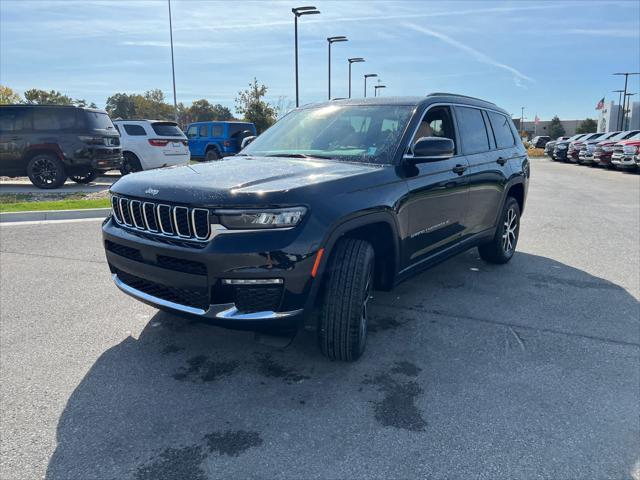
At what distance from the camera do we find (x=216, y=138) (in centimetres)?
2070

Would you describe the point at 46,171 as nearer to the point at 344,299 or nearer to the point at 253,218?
the point at 253,218

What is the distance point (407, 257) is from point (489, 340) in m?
0.89

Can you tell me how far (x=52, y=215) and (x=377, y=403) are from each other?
24.6 ft

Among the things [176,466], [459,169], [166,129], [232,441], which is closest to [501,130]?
[459,169]

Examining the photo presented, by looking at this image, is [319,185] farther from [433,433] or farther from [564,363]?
[564,363]

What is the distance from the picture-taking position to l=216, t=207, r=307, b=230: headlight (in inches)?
105

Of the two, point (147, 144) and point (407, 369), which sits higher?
point (147, 144)

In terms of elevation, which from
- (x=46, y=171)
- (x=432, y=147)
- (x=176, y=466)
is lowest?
(x=176, y=466)

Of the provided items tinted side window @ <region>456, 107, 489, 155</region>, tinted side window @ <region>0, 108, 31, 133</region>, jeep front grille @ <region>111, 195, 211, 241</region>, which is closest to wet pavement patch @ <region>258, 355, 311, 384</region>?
jeep front grille @ <region>111, 195, 211, 241</region>

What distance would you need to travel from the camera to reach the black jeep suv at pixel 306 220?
106 inches

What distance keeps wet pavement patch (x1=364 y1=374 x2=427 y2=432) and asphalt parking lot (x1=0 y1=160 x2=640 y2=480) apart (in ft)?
0.04

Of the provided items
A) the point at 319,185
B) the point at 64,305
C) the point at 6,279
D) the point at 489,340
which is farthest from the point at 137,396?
the point at 6,279

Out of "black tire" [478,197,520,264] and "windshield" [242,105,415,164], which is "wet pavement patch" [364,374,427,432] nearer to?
"windshield" [242,105,415,164]

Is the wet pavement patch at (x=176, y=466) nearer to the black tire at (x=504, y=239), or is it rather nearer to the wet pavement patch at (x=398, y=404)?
the wet pavement patch at (x=398, y=404)
